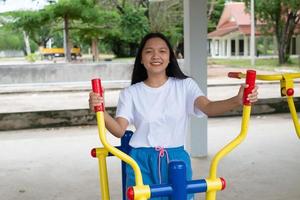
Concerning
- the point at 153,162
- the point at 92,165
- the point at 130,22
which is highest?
the point at 130,22

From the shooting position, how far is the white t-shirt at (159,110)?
5.94ft


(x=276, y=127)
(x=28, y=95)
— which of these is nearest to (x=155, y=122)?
(x=276, y=127)

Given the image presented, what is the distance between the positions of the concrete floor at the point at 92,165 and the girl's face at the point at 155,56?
6.59ft

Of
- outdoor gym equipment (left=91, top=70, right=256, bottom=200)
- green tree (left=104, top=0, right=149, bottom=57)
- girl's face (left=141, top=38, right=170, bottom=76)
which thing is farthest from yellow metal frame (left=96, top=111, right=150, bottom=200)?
green tree (left=104, top=0, right=149, bottom=57)

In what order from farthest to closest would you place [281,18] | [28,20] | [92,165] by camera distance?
[281,18] < [28,20] < [92,165]

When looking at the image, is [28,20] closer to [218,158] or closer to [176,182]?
[218,158]

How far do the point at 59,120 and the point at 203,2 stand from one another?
354cm

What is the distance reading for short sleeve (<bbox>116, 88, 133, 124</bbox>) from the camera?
1851 millimetres

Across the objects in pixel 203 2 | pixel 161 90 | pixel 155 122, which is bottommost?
pixel 155 122

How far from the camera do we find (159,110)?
71.6 inches

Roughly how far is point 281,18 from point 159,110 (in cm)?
2306

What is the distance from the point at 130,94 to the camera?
1.87 m

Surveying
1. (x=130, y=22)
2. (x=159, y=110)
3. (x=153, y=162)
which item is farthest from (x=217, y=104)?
(x=130, y=22)

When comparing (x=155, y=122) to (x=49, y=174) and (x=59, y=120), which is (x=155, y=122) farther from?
(x=59, y=120)
